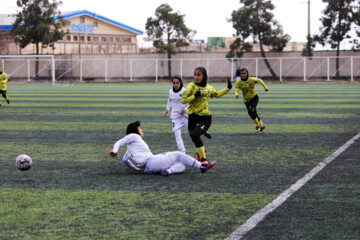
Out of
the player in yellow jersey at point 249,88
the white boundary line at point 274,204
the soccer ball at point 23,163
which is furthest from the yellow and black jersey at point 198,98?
the player in yellow jersey at point 249,88

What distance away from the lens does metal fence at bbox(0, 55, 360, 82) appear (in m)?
48.2

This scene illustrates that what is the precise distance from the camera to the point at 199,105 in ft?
28.1

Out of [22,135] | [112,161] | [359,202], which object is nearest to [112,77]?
[22,135]

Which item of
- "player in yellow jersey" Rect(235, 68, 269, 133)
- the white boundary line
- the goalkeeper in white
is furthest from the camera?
"player in yellow jersey" Rect(235, 68, 269, 133)

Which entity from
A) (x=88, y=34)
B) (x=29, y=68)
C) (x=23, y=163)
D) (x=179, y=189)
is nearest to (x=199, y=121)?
(x=179, y=189)

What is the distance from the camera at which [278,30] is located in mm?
51375

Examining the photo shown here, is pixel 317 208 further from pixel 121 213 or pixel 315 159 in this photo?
pixel 315 159

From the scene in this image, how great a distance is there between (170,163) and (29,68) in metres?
49.4

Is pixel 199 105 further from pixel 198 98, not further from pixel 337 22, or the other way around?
pixel 337 22

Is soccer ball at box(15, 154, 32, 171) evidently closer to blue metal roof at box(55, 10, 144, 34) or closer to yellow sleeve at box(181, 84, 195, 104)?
yellow sleeve at box(181, 84, 195, 104)

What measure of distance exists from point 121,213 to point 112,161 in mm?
3494

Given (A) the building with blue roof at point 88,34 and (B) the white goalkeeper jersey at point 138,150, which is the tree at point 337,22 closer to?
(A) the building with blue roof at point 88,34

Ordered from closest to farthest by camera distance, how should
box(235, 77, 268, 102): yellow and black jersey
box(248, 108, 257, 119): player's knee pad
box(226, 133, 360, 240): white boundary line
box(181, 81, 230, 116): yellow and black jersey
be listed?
box(226, 133, 360, 240): white boundary line < box(181, 81, 230, 116): yellow and black jersey < box(248, 108, 257, 119): player's knee pad < box(235, 77, 268, 102): yellow and black jersey

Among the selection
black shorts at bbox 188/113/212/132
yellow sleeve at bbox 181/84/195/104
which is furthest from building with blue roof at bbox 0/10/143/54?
yellow sleeve at bbox 181/84/195/104
